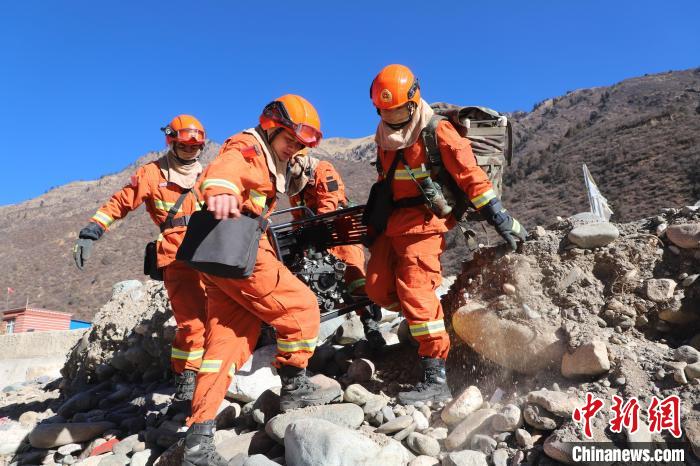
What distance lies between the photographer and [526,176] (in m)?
32.2

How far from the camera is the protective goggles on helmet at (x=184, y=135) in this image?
429cm

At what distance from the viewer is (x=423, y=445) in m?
2.67

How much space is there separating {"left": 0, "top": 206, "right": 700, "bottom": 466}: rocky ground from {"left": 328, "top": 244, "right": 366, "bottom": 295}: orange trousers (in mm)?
524

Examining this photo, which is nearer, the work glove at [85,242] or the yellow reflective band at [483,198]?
the yellow reflective band at [483,198]

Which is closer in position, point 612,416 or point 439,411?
point 612,416

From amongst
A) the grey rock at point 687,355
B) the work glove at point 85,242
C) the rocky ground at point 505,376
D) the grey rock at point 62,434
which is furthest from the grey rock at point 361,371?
the work glove at point 85,242

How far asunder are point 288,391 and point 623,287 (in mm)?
2312

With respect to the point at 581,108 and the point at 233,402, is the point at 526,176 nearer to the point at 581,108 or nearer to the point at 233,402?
the point at 581,108

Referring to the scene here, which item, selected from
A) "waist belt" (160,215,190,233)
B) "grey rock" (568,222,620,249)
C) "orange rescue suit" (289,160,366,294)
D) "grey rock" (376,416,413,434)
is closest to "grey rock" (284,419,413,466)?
"grey rock" (376,416,413,434)

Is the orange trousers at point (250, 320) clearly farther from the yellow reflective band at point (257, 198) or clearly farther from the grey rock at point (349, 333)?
the grey rock at point (349, 333)

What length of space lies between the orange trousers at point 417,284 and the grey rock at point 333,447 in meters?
0.76

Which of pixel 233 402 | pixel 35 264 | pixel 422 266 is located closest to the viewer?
pixel 422 266

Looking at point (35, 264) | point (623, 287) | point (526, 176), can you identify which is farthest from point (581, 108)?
point (623, 287)

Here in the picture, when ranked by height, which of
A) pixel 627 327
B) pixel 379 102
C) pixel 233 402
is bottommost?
pixel 233 402
